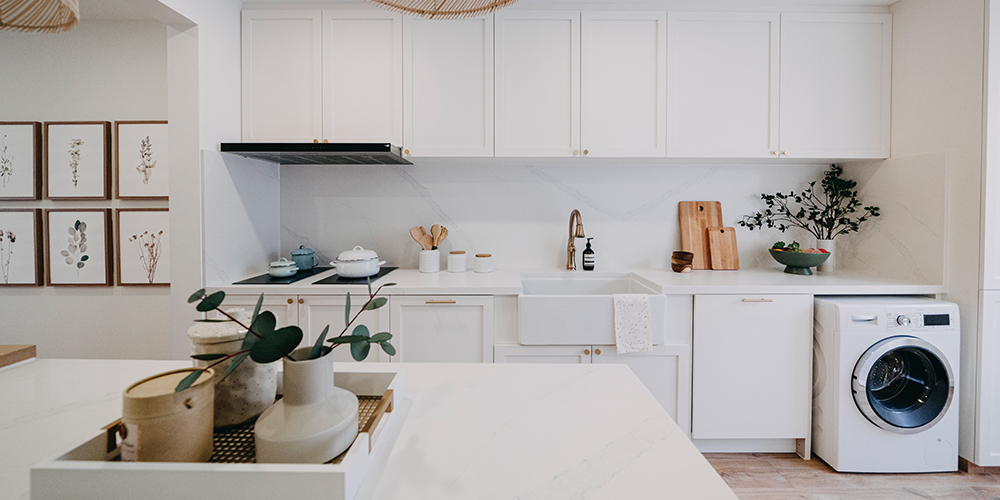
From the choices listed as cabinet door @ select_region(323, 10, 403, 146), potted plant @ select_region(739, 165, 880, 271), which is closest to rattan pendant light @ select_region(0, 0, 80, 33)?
cabinet door @ select_region(323, 10, 403, 146)

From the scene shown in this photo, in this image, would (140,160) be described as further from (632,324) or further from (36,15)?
(632,324)

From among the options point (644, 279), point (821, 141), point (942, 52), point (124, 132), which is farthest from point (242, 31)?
point (942, 52)

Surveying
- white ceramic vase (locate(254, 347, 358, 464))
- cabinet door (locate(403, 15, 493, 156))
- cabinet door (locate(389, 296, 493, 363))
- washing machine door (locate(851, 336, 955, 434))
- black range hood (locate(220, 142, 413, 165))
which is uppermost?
cabinet door (locate(403, 15, 493, 156))

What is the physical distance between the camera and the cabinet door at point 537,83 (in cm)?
246

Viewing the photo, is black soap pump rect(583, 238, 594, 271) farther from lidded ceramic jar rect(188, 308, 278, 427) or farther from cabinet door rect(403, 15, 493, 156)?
lidded ceramic jar rect(188, 308, 278, 427)

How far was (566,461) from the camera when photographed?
727 mm

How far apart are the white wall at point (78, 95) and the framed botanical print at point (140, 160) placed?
6 cm

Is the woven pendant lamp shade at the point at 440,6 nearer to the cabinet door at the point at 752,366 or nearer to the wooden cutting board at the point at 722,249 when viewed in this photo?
the cabinet door at the point at 752,366

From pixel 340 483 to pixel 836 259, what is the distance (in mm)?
3337

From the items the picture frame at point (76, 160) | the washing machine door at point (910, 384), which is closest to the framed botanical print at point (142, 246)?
the picture frame at point (76, 160)

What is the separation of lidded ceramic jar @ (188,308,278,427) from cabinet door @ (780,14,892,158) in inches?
110

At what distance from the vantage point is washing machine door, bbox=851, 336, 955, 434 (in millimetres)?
2041

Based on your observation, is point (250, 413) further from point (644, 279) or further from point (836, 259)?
point (836, 259)

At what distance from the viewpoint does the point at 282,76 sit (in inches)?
97.3
